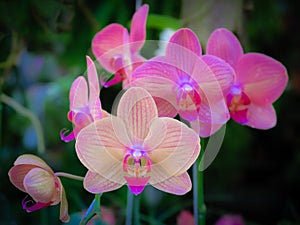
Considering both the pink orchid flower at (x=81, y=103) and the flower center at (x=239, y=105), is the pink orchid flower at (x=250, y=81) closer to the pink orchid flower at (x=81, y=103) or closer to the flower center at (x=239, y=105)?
the flower center at (x=239, y=105)

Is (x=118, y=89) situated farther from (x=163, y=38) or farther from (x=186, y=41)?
(x=186, y=41)

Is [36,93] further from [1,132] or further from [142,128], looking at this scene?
[142,128]

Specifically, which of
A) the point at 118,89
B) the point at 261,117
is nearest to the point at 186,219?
the point at 261,117

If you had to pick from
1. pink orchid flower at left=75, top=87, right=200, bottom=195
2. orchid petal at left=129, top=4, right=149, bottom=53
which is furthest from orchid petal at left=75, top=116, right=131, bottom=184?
orchid petal at left=129, top=4, right=149, bottom=53

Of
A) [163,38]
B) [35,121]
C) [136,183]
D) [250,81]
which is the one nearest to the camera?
[136,183]

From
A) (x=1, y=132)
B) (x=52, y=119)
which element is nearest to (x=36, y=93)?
(x=52, y=119)

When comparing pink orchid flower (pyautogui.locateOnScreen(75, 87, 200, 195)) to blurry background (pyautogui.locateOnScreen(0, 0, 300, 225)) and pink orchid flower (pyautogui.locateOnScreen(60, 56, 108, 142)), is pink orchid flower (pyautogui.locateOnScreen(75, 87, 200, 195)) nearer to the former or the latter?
pink orchid flower (pyautogui.locateOnScreen(60, 56, 108, 142))
